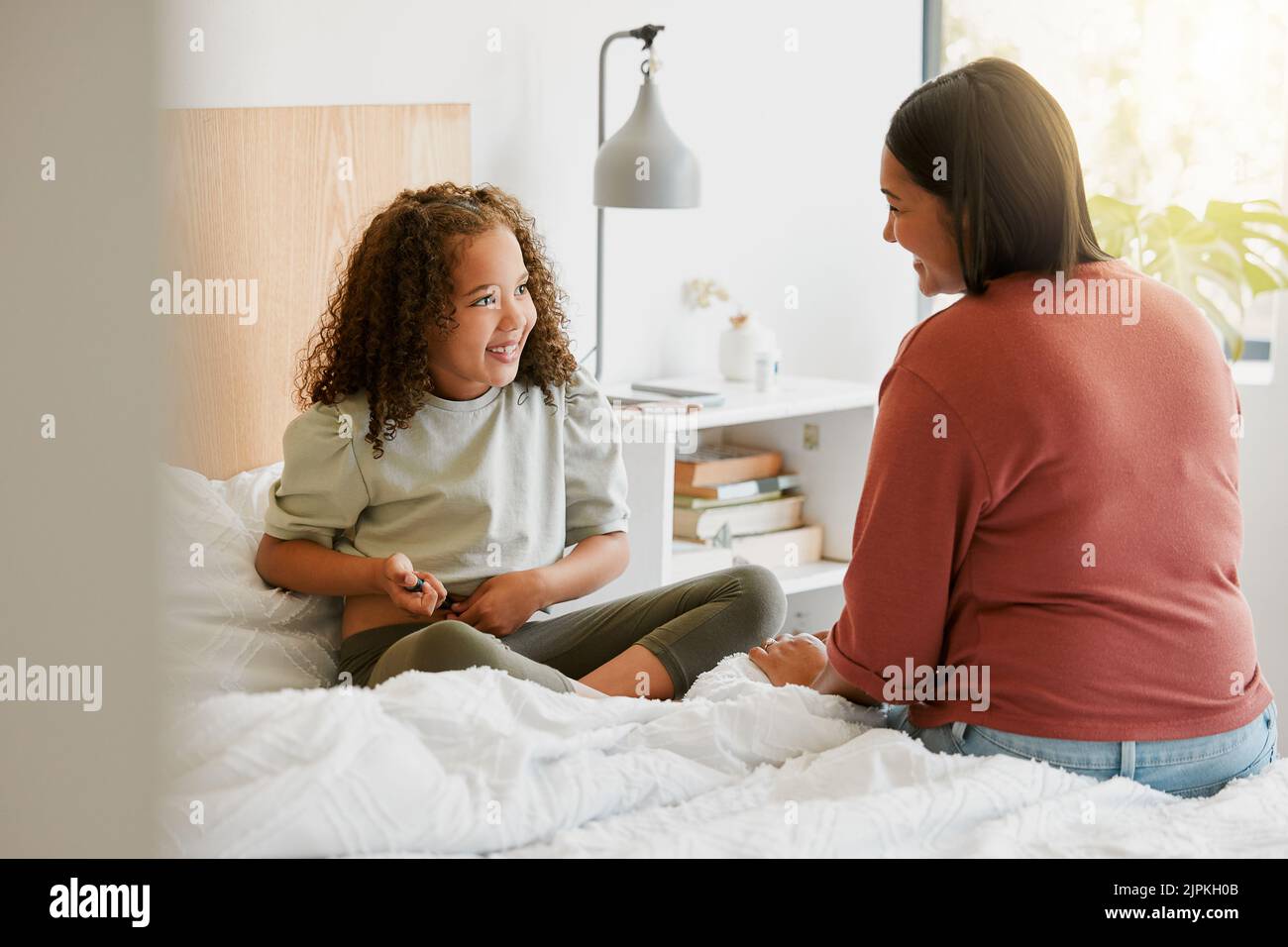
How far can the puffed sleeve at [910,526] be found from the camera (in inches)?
41.8

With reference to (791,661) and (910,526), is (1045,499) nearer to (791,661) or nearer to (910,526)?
(910,526)

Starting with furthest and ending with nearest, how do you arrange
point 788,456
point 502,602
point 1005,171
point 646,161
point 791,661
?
point 788,456 < point 646,161 < point 502,602 < point 791,661 < point 1005,171

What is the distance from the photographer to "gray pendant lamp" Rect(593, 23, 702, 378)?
216cm

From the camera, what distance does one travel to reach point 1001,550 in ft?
3.58

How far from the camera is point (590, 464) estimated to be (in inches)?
63.7

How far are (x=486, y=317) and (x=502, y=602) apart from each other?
1.00 feet

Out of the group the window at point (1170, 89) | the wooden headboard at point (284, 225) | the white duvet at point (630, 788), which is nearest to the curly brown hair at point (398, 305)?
the wooden headboard at point (284, 225)

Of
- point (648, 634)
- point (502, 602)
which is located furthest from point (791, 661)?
point (502, 602)

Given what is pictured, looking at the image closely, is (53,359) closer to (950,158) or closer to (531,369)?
(950,158)

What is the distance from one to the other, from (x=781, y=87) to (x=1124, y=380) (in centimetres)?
172

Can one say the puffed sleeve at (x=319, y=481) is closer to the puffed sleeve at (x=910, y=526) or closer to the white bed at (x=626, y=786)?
the white bed at (x=626, y=786)

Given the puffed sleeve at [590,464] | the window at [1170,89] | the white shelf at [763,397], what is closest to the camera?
the puffed sleeve at [590,464]

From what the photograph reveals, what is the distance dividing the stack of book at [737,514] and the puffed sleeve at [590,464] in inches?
23.8

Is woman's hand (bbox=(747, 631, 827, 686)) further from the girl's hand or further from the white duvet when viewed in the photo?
the girl's hand
